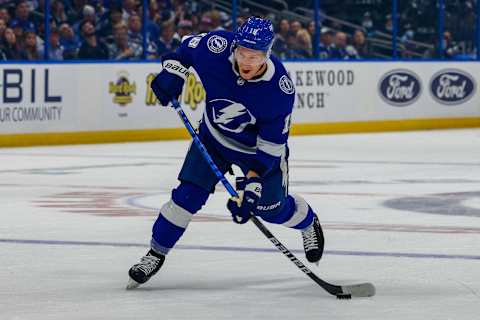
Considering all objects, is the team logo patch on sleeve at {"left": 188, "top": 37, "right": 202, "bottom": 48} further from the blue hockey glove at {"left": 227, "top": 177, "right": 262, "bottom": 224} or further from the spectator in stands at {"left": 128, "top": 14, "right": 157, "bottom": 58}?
the spectator in stands at {"left": 128, "top": 14, "right": 157, "bottom": 58}

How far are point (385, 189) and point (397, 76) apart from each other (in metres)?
9.51

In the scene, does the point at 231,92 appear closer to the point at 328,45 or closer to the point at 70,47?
the point at 70,47

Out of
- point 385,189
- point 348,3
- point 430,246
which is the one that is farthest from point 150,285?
point 348,3

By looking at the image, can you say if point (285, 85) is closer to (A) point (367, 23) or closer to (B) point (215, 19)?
(B) point (215, 19)

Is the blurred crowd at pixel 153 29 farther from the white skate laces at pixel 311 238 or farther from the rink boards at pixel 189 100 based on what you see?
the white skate laces at pixel 311 238

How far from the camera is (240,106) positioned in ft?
20.9

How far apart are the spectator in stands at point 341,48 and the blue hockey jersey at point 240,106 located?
560 inches

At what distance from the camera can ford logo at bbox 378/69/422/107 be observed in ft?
69.2

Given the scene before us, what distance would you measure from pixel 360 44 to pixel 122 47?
14.1 feet

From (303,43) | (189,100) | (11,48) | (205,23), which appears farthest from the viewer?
(303,43)

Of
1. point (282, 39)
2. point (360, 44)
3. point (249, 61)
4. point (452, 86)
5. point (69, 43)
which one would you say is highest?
point (249, 61)

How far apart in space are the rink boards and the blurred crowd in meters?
0.22

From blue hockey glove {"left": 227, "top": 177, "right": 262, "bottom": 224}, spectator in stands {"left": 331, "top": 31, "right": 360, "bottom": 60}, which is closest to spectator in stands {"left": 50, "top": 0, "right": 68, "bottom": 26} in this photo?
spectator in stands {"left": 331, "top": 31, "right": 360, "bottom": 60}

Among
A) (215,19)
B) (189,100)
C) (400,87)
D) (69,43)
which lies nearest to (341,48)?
(400,87)
